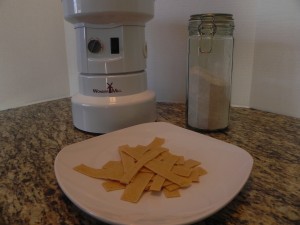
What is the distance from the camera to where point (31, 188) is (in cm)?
35

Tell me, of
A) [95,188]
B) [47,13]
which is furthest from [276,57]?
[47,13]

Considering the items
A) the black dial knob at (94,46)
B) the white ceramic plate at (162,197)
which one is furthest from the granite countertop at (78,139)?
the black dial knob at (94,46)

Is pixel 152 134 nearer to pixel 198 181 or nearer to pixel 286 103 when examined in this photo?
pixel 198 181

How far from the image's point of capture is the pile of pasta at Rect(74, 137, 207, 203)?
307mm

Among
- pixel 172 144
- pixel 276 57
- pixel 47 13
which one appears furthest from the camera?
pixel 47 13

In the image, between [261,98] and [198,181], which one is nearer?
[198,181]

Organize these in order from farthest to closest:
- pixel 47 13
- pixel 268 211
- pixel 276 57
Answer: pixel 47 13
pixel 276 57
pixel 268 211

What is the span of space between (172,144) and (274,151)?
18 cm

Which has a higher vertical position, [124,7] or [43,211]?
[124,7]

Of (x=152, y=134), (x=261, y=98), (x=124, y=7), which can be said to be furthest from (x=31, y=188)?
(x=261, y=98)

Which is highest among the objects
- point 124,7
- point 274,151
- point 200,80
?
point 124,7

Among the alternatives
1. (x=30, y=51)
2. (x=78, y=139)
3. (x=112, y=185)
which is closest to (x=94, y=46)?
(x=78, y=139)

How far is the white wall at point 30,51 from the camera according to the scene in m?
0.75

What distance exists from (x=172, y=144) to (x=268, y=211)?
19 centimetres
